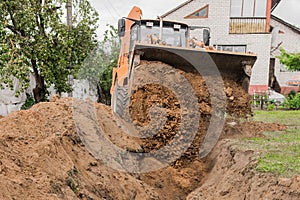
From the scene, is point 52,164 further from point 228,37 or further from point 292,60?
point 228,37

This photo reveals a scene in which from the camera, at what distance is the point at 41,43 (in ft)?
37.7

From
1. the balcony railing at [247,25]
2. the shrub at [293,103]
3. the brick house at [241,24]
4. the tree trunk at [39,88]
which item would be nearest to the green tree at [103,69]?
the tree trunk at [39,88]

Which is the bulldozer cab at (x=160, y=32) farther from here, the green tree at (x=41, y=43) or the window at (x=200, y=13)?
the window at (x=200, y=13)

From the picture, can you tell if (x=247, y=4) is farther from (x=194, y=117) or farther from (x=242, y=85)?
(x=194, y=117)

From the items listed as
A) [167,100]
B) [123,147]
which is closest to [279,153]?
[167,100]

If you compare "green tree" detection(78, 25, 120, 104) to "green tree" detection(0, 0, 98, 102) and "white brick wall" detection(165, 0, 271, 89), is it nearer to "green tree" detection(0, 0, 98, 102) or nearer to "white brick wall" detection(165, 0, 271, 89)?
"green tree" detection(0, 0, 98, 102)

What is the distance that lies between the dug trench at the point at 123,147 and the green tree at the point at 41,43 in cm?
515

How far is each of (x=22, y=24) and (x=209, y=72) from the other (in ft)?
23.9

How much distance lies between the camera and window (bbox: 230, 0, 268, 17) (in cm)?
2009

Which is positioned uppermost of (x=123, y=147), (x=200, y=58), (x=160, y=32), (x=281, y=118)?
(x=160, y=32)

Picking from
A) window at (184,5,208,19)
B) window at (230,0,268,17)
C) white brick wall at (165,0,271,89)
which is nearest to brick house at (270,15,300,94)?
white brick wall at (165,0,271,89)

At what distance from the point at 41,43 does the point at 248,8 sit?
13511 mm

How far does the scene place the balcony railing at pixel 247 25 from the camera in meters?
20.2

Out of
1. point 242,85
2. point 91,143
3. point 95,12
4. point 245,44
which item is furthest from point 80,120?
point 245,44
